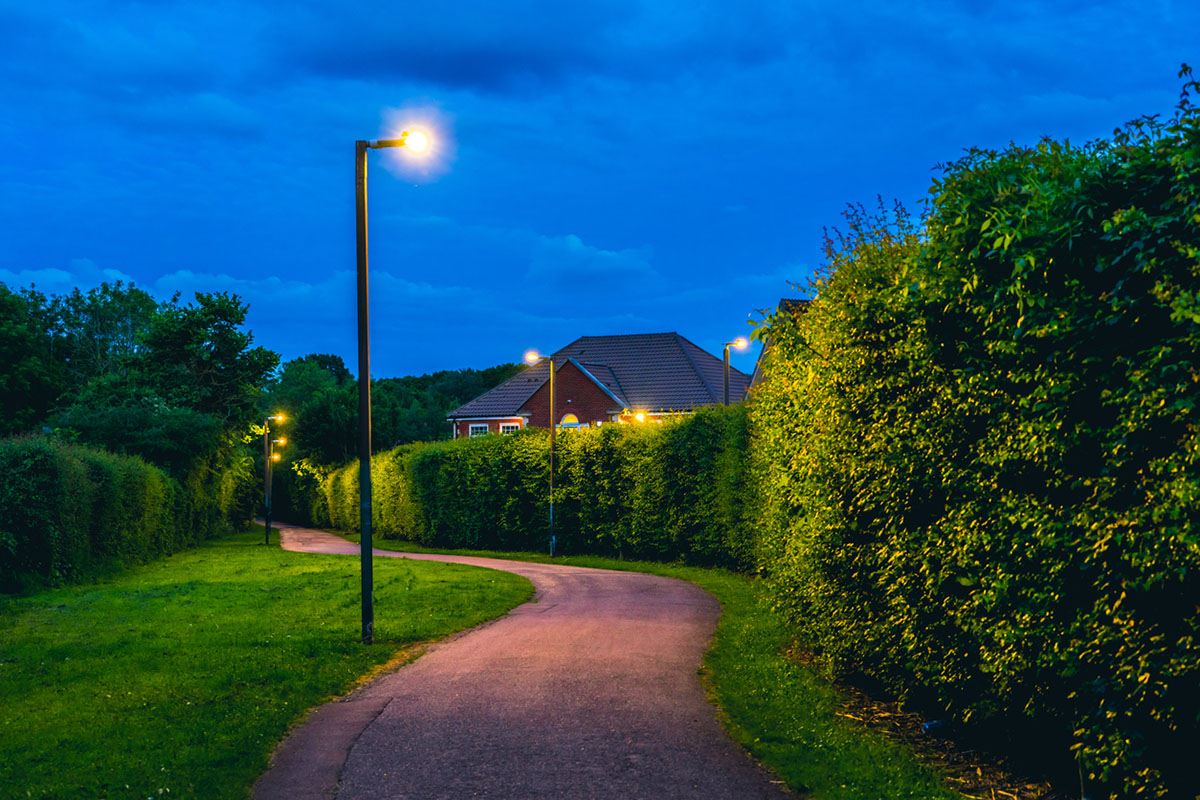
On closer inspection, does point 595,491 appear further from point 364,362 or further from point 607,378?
point 607,378

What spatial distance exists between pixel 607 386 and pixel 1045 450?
50002 mm

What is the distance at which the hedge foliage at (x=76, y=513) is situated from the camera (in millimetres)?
19625

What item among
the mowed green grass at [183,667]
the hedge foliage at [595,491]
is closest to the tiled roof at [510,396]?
the hedge foliage at [595,491]

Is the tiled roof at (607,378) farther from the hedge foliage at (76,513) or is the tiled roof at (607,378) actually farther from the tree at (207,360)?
the hedge foliage at (76,513)

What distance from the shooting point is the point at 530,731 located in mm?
8000

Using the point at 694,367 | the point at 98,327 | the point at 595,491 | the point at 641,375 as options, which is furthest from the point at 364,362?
the point at 98,327

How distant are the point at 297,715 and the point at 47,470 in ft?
50.5

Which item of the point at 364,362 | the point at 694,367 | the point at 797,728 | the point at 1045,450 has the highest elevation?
the point at 694,367

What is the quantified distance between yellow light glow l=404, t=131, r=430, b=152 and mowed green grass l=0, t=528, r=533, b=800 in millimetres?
7132

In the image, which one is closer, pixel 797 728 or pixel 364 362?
pixel 797 728

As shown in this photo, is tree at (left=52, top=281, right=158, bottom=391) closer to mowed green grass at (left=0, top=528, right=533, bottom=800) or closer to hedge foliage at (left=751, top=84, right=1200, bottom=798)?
mowed green grass at (left=0, top=528, right=533, bottom=800)

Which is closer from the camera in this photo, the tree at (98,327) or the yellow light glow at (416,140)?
the yellow light glow at (416,140)

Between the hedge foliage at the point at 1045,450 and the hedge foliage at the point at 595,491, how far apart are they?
14.4 meters

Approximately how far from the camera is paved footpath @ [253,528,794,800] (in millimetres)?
6551
